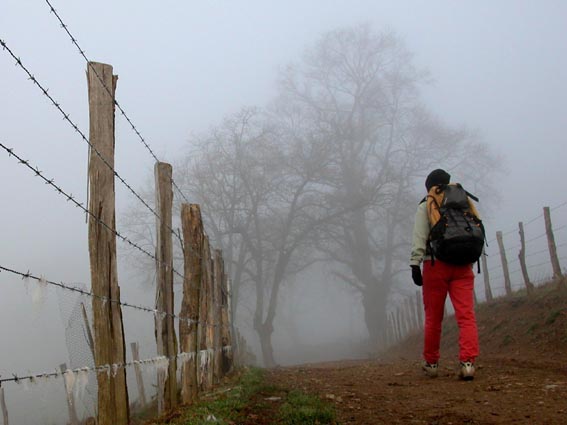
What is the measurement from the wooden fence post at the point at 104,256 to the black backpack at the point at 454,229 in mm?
3625

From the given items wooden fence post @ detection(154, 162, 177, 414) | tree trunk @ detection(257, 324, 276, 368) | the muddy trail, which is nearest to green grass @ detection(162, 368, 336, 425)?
the muddy trail

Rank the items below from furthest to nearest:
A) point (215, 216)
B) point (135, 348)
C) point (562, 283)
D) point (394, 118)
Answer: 1. point (394, 118)
2. point (215, 216)
3. point (135, 348)
4. point (562, 283)

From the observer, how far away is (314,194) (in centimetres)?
3444

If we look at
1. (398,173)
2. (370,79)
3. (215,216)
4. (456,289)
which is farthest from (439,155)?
(456,289)

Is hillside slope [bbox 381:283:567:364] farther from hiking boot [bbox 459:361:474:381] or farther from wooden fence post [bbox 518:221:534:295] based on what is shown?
hiking boot [bbox 459:361:474:381]

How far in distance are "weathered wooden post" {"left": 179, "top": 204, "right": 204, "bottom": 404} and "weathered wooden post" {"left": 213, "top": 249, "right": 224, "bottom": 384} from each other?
229 cm

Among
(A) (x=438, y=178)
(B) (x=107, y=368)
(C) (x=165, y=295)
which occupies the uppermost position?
(A) (x=438, y=178)

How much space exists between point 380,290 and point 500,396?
95.8 feet

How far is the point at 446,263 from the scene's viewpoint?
7422 millimetres

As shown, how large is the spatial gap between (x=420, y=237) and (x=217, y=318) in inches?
198

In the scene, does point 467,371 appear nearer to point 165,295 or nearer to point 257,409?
point 257,409

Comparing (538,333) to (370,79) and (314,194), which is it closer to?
(314,194)

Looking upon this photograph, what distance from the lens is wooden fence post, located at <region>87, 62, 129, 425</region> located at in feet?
14.6

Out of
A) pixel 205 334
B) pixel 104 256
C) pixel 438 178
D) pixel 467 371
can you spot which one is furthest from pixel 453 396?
pixel 205 334
